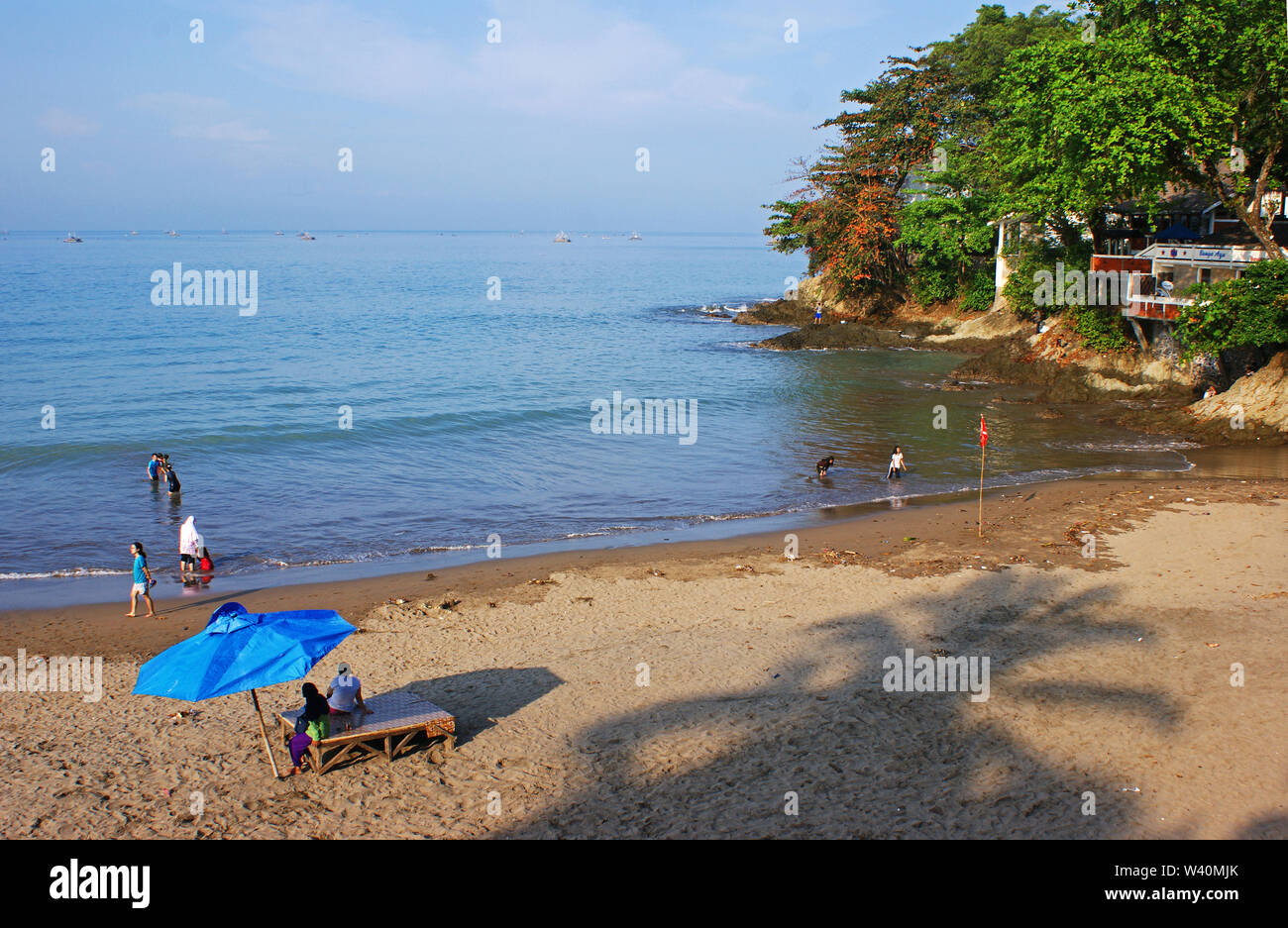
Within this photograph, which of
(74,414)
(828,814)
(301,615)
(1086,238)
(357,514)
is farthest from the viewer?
(1086,238)

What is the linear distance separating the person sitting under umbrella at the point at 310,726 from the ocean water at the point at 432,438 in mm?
8961

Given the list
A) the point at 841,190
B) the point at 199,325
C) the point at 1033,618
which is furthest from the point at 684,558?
the point at 199,325

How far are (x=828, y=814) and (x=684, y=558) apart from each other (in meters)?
9.34

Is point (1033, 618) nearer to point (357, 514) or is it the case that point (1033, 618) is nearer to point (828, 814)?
point (828, 814)

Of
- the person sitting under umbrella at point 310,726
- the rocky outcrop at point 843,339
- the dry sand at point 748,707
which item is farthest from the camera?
the rocky outcrop at point 843,339

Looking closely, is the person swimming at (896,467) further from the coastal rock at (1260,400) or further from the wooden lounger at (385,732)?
the wooden lounger at (385,732)

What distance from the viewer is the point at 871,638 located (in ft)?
43.4

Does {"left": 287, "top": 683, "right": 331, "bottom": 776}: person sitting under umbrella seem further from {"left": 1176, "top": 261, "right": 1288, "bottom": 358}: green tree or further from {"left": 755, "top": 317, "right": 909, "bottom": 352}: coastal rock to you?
{"left": 755, "top": 317, "right": 909, "bottom": 352}: coastal rock

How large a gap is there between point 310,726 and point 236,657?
1.26m

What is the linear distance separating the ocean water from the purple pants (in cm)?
901

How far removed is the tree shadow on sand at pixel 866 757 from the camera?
28.1 feet

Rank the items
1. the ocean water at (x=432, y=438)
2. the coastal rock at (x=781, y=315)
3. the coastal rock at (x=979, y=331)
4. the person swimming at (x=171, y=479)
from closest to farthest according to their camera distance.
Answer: the ocean water at (x=432, y=438), the person swimming at (x=171, y=479), the coastal rock at (x=979, y=331), the coastal rock at (x=781, y=315)

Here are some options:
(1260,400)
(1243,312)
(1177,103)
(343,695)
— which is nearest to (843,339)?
(1260,400)

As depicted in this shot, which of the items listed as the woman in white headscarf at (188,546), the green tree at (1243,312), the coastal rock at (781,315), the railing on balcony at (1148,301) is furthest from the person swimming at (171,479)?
the coastal rock at (781,315)
